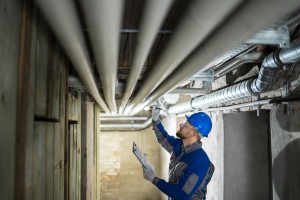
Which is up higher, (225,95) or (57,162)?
(225,95)

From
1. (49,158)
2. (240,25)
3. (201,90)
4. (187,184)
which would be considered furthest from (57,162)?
(201,90)

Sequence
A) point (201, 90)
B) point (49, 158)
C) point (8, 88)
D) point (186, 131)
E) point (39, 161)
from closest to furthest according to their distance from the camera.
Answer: point (8, 88) → point (39, 161) → point (49, 158) → point (186, 131) → point (201, 90)

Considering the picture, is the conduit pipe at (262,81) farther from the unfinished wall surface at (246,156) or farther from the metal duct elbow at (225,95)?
the unfinished wall surface at (246,156)

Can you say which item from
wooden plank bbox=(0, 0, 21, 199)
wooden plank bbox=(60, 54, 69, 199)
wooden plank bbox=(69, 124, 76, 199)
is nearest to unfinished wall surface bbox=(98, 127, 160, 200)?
wooden plank bbox=(69, 124, 76, 199)

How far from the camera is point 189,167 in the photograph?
5.76 feet

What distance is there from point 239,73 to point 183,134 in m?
0.81

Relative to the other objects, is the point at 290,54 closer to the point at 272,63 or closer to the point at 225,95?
the point at 272,63

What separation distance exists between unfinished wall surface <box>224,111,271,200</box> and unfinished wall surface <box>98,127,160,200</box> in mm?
3931

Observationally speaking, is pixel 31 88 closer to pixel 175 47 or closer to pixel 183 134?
pixel 175 47

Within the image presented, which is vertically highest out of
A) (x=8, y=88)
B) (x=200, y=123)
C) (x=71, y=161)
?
(x=8, y=88)

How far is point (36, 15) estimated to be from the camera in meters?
0.88

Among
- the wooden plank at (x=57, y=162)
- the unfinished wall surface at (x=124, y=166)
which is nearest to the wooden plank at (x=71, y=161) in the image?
the wooden plank at (x=57, y=162)

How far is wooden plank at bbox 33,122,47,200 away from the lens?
35.0 inches

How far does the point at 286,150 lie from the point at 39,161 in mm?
1428
